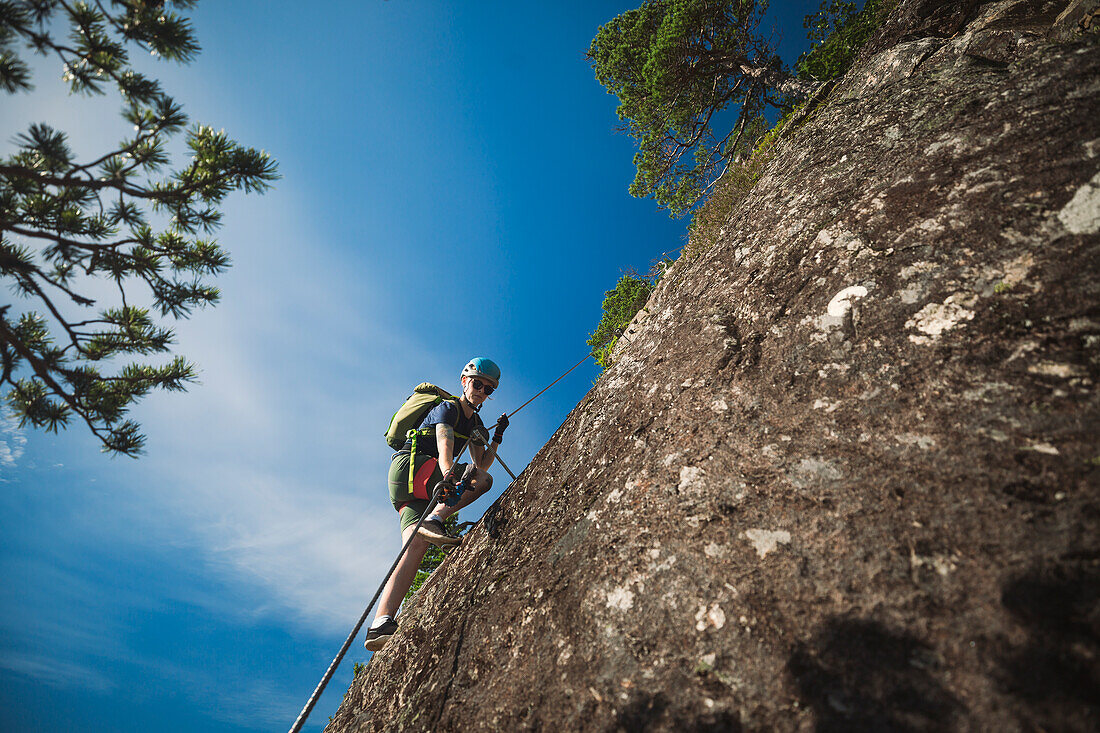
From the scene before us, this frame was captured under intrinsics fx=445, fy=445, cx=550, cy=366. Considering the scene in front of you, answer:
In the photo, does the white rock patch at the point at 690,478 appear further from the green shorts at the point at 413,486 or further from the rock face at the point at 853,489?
the green shorts at the point at 413,486

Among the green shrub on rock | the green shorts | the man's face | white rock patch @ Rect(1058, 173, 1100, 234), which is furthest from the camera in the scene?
the green shrub on rock

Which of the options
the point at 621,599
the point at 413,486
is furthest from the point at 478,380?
the point at 621,599

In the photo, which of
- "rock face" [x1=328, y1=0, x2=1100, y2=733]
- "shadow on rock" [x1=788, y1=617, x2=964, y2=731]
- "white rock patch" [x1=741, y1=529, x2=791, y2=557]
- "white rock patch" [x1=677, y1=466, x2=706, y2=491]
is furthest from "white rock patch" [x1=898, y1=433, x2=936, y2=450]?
"white rock patch" [x1=677, y1=466, x2=706, y2=491]

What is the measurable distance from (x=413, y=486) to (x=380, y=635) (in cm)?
123

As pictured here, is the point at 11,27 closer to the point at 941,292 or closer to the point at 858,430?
the point at 858,430

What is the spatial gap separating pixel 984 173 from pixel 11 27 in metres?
5.81

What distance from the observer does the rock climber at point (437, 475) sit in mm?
3756

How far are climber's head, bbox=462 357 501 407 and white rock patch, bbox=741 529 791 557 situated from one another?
344 cm

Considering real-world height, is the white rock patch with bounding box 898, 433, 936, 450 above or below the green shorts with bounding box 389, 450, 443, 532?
below

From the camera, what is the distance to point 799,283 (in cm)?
307

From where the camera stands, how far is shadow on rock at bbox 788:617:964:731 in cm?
140

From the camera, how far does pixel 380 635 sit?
3543 mm

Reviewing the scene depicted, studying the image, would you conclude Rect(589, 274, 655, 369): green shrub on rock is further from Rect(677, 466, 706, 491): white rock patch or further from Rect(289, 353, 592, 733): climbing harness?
Rect(677, 466, 706, 491): white rock patch

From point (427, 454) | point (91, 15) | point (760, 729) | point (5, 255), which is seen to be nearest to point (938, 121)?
point (760, 729)
